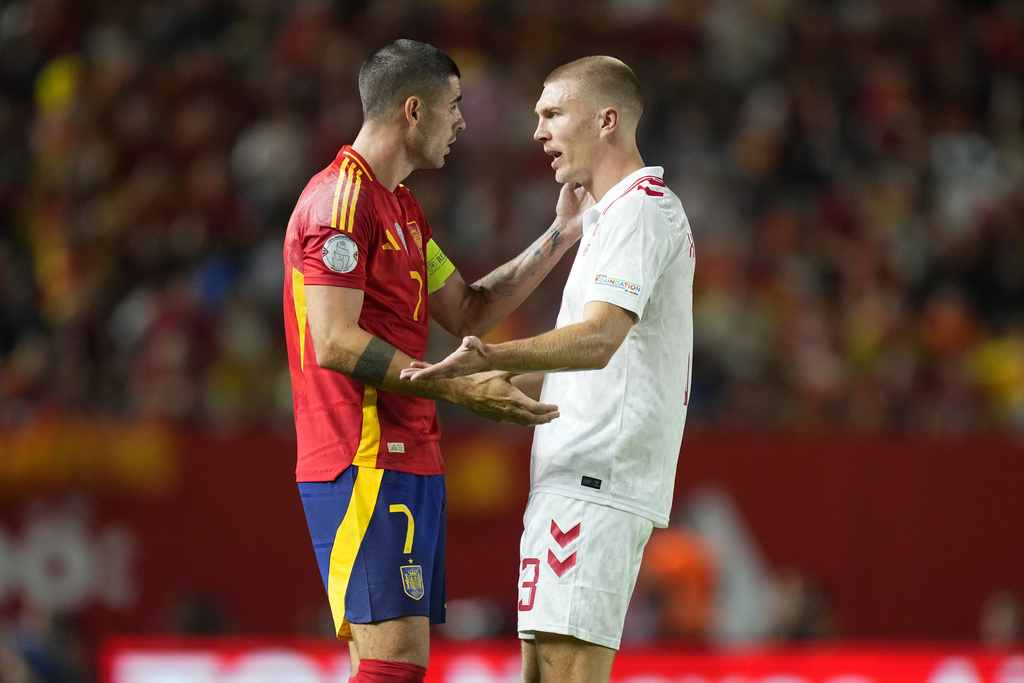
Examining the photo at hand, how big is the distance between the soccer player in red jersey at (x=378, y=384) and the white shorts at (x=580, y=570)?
368 mm

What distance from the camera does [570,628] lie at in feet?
15.0

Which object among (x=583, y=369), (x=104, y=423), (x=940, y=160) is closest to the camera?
(x=583, y=369)

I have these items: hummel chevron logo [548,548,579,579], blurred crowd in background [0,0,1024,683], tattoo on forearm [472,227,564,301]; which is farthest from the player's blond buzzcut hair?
blurred crowd in background [0,0,1024,683]

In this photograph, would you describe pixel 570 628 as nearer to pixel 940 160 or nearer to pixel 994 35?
pixel 940 160

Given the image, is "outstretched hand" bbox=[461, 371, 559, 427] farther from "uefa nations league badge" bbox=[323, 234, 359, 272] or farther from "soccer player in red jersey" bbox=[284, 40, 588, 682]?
"uefa nations league badge" bbox=[323, 234, 359, 272]

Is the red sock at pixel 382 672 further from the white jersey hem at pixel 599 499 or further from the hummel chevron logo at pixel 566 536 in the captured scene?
the white jersey hem at pixel 599 499

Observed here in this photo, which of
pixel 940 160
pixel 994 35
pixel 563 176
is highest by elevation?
pixel 994 35

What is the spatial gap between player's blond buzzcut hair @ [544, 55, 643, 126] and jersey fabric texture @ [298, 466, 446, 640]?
154cm

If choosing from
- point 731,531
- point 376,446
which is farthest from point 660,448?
point 731,531

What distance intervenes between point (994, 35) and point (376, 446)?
12.6m

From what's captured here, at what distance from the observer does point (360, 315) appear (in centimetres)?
475

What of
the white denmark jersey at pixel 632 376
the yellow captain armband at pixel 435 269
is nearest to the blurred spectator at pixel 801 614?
the white denmark jersey at pixel 632 376

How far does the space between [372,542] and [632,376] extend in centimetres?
109

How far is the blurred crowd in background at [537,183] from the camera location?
10.9 meters
